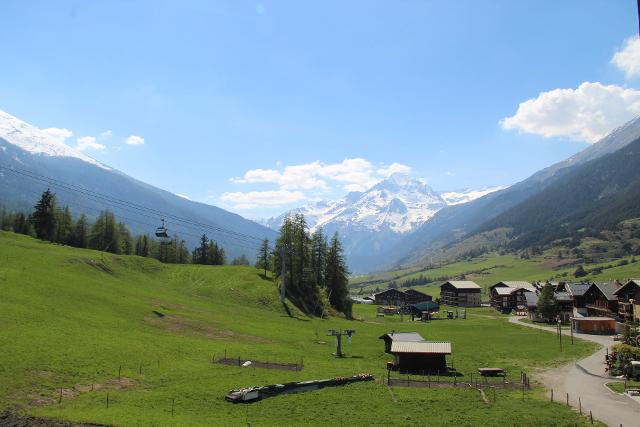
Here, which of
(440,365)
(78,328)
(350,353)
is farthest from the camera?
(350,353)

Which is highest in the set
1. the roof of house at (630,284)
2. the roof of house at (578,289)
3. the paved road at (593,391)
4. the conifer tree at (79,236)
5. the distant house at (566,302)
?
the conifer tree at (79,236)

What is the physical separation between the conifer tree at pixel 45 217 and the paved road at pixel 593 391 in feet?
433

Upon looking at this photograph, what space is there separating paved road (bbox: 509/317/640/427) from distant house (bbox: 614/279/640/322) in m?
45.4

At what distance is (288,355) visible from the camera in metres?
62.9

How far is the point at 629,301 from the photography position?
370 feet

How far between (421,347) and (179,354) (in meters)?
30.4

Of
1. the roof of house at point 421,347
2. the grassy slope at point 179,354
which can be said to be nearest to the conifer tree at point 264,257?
the grassy slope at point 179,354

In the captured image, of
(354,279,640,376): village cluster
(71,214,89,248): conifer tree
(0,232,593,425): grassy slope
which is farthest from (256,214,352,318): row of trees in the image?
(71,214,89,248): conifer tree

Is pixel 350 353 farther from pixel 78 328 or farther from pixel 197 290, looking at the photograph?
pixel 197 290

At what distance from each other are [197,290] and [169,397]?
6522cm

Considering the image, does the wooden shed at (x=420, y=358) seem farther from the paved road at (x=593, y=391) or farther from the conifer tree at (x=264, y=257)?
the conifer tree at (x=264, y=257)

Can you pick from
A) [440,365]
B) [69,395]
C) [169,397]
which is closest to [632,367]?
[440,365]

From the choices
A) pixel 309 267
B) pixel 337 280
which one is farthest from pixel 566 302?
pixel 309 267

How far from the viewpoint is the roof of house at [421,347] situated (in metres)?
59.5
